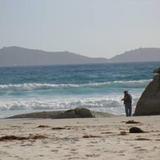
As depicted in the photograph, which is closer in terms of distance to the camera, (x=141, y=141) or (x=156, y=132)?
(x=141, y=141)

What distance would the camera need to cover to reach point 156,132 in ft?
42.5

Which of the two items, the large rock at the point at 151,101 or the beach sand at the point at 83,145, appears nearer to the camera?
the beach sand at the point at 83,145

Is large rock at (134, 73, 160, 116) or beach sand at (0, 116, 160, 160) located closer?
beach sand at (0, 116, 160, 160)

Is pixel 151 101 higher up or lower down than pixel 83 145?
higher up

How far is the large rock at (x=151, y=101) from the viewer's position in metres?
21.1

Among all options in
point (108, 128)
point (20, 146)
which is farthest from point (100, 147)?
point (108, 128)

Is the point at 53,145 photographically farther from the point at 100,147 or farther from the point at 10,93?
the point at 10,93

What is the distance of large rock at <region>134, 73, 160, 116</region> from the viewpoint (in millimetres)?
21125

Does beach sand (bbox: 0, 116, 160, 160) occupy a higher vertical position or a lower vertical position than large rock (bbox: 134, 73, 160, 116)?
lower

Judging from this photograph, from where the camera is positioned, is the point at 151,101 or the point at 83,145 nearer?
the point at 83,145

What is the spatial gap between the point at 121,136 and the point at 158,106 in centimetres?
928

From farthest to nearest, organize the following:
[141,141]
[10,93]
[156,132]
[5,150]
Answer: [10,93] → [156,132] → [141,141] → [5,150]

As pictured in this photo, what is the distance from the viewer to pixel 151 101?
70.2 feet

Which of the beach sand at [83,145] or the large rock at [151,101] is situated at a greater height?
the large rock at [151,101]
